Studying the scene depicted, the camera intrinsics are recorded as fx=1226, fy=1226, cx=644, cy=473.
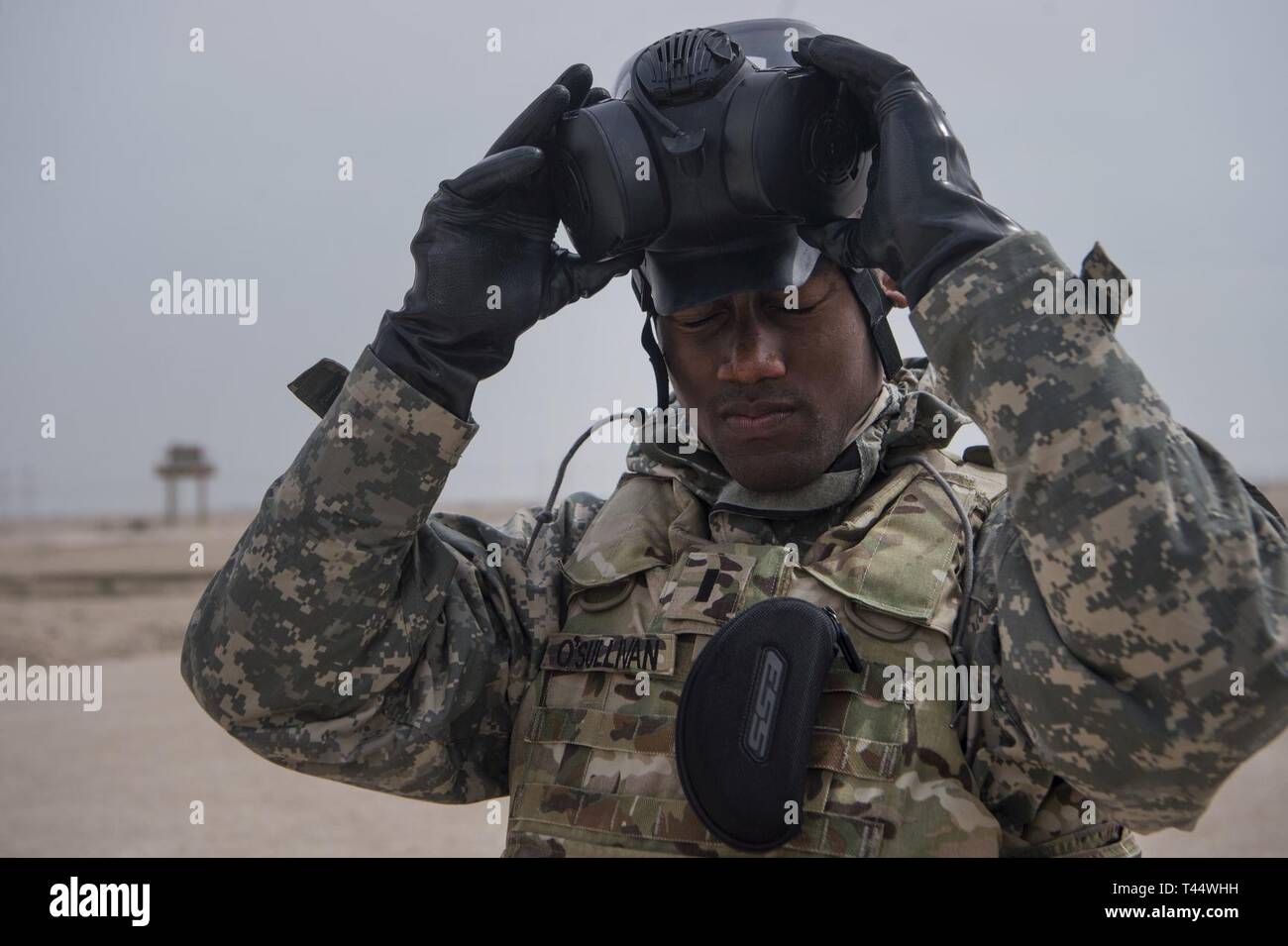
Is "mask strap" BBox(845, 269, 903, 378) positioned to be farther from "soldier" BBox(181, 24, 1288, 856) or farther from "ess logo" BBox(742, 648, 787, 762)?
"ess logo" BBox(742, 648, 787, 762)

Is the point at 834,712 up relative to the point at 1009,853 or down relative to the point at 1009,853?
up

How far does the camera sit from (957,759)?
2.54 metres

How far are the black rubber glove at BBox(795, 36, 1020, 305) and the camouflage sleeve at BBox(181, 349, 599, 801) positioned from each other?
3.33 feet

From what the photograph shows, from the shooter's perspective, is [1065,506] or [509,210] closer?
[1065,506]

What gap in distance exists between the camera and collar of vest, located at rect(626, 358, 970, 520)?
3.03m

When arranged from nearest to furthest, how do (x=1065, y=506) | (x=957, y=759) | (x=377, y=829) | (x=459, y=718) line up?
(x=1065, y=506), (x=957, y=759), (x=459, y=718), (x=377, y=829)

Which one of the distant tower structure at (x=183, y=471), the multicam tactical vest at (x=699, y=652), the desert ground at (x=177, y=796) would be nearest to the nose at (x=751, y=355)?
the multicam tactical vest at (x=699, y=652)

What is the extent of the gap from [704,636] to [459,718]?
65 cm

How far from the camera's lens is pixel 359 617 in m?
2.74

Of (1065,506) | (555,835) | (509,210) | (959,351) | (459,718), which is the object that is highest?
(509,210)

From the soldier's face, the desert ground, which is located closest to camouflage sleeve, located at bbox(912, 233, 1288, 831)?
the soldier's face

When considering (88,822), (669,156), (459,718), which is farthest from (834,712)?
Result: (88,822)

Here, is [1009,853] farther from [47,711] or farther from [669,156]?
[47,711]

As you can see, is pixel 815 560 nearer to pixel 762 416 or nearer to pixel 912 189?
pixel 762 416
